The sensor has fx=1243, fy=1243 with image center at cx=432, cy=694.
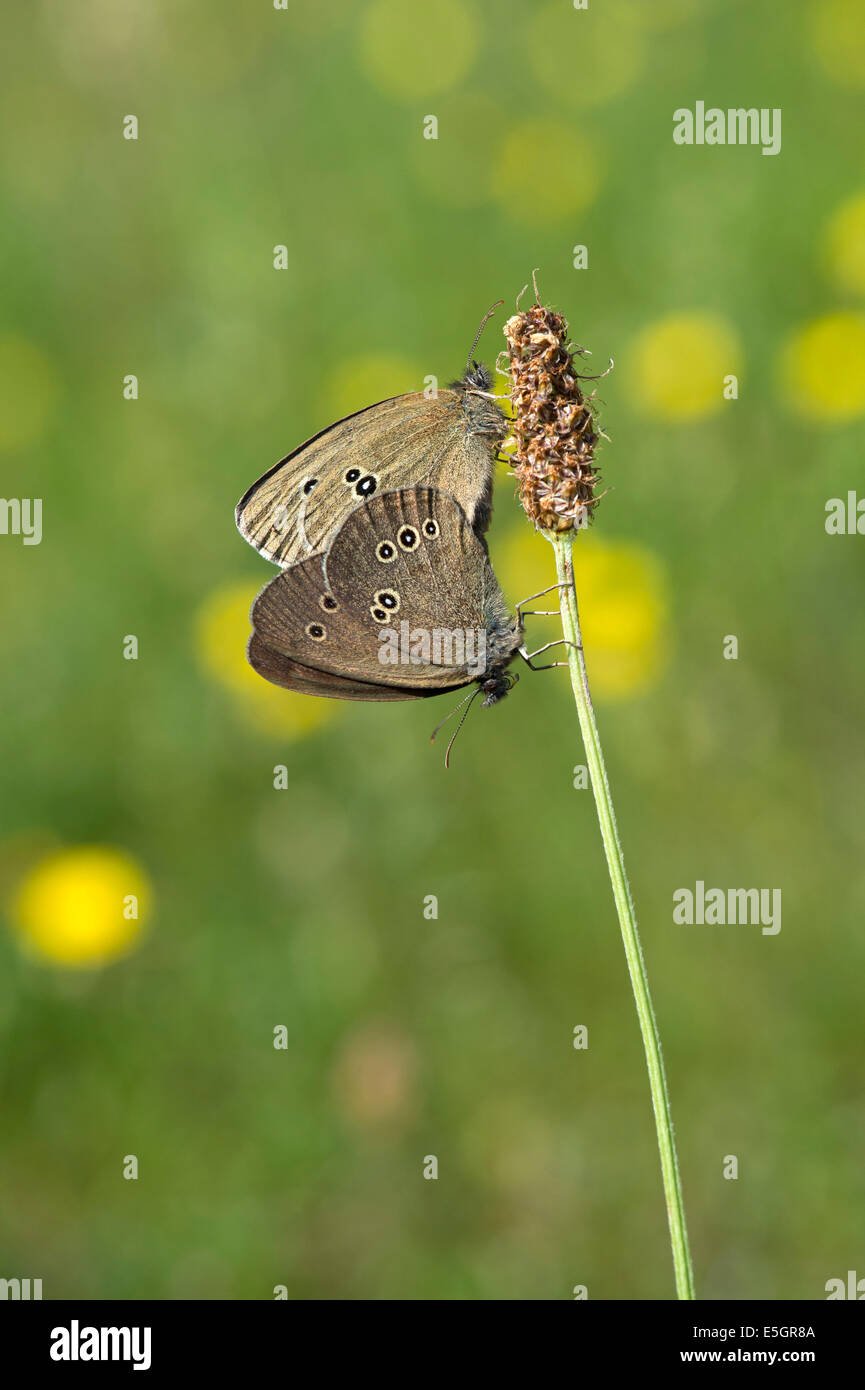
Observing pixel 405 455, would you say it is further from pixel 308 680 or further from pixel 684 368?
pixel 684 368

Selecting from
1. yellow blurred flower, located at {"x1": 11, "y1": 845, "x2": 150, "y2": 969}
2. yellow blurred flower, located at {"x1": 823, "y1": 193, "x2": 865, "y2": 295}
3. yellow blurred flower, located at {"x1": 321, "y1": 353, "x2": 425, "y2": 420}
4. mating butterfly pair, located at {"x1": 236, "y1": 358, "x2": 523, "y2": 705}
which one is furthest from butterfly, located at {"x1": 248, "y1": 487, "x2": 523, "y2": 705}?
yellow blurred flower, located at {"x1": 823, "y1": 193, "x2": 865, "y2": 295}

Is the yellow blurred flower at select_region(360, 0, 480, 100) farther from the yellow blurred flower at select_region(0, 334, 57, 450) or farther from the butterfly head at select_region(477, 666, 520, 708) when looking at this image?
the butterfly head at select_region(477, 666, 520, 708)

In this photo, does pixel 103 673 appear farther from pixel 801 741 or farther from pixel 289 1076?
pixel 801 741

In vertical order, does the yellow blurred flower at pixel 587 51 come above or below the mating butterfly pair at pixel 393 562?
above

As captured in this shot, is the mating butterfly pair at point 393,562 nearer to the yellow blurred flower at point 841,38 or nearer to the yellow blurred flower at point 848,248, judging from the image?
the yellow blurred flower at point 848,248

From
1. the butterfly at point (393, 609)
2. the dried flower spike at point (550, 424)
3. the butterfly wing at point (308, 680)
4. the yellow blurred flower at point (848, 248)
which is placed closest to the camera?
the dried flower spike at point (550, 424)

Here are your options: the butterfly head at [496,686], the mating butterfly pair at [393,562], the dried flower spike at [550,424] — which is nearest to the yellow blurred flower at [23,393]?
the mating butterfly pair at [393,562]

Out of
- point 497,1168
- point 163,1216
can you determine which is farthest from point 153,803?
point 497,1168
